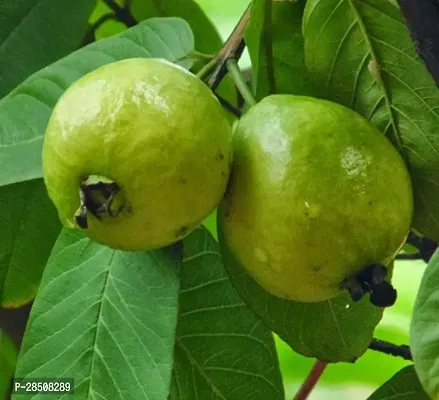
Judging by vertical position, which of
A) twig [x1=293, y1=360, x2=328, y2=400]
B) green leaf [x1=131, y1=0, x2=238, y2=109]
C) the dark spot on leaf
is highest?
the dark spot on leaf

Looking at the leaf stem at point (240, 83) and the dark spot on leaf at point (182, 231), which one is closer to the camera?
the dark spot on leaf at point (182, 231)

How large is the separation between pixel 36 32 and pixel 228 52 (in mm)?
365

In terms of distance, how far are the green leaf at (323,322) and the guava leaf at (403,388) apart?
0.26 feet

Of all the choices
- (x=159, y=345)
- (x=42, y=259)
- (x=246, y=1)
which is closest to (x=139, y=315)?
(x=159, y=345)

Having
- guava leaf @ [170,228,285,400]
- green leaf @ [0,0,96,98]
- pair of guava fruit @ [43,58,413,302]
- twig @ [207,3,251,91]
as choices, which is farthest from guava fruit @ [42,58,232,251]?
green leaf @ [0,0,96,98]

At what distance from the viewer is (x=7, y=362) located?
1050 millimetres

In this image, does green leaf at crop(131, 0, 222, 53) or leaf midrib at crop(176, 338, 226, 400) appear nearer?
leaf midrib at crop(176, 338, 226, 400)

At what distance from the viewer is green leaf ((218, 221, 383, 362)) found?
0.73 m

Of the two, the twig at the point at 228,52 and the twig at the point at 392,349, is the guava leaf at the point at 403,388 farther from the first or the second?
the twig at the point at 228,52

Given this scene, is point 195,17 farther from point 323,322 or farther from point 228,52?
point 323,322

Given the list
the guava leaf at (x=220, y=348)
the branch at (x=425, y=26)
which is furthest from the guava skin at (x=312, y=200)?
the guava leaf at (x=220, y=348)

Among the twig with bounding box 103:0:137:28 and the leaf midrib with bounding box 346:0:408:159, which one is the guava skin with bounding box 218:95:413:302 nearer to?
the leaf midrib with bounding box 346:0:408:159

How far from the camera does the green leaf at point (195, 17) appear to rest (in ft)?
3.58

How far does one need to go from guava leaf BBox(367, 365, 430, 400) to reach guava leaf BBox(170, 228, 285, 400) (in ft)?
0.36
